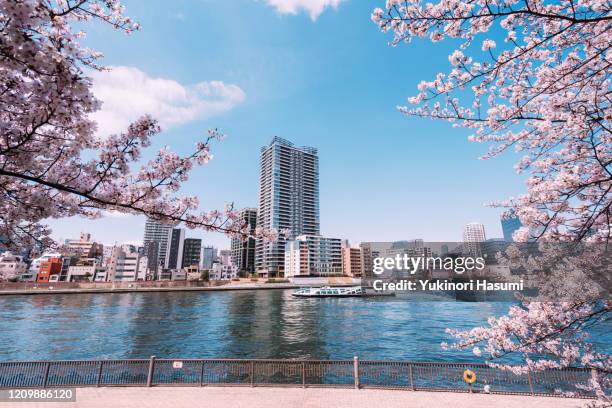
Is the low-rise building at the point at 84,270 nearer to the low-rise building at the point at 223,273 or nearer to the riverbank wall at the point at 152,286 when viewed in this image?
the riverbank wall at the point at 152,286

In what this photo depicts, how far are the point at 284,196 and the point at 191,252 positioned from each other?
2413 inches

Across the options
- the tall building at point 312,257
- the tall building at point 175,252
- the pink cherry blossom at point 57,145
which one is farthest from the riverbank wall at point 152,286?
the pink cherry blossom at point 57,145

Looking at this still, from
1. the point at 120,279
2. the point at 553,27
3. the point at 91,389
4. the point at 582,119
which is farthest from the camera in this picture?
the point at 120,279

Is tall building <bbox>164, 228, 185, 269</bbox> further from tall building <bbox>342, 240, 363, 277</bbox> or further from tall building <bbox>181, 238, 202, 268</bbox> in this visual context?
tall building <bbox>342, 240, 363, 277</bbox>

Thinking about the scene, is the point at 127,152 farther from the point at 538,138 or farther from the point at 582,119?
the point at 538,138

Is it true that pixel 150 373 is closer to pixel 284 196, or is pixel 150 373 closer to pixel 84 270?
pixel 84 270

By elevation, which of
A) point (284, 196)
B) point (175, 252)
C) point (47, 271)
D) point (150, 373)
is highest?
point (284, 196)

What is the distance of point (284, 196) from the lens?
16250cm

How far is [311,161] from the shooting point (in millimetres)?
184000

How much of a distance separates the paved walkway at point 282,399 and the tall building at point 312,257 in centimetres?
12791

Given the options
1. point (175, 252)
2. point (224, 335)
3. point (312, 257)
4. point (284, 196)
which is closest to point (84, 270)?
point (175, 252)

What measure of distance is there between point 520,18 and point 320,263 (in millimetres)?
144524

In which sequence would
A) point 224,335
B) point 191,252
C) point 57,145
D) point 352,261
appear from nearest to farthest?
point 57,145 → point 224,335 → point 352,261 → point 191,252

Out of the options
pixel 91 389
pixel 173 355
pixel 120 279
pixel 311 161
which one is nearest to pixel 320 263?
pixel 311 161
